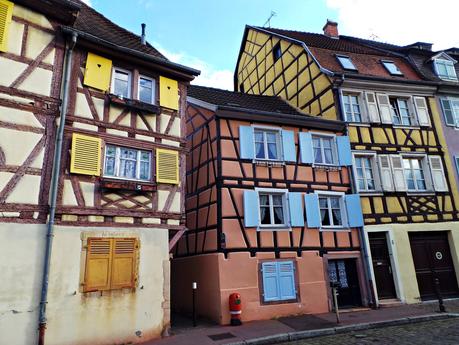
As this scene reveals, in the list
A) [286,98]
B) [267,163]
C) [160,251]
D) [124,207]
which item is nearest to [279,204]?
[267,163]

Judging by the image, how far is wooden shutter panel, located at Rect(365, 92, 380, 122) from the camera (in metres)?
14.2

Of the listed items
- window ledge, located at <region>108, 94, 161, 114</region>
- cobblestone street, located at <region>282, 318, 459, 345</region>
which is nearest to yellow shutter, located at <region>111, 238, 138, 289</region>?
window ledge, located at <region>108, 94, 161, 114</region>

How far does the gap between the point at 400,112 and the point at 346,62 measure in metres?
3.30

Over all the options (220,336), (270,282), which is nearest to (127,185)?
(220,336)

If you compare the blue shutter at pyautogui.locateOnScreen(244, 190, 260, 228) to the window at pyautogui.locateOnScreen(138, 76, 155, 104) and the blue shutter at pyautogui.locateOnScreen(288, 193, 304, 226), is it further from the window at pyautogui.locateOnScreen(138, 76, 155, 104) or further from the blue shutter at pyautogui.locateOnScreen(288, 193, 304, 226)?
the window at pyautogui.locateOnScreen(138, 76, 155, 104)

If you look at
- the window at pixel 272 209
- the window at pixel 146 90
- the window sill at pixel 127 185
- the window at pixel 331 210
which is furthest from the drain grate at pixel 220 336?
the window at pixel 146 90

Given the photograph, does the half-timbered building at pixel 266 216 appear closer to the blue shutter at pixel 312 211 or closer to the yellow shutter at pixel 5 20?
the blue shutter at pixel 312 211

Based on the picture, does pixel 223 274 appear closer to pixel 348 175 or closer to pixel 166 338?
pixel 166 338

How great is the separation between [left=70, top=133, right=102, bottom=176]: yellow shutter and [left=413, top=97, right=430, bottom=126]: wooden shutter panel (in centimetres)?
1336

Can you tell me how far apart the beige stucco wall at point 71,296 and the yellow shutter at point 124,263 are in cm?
16

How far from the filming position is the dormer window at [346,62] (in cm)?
1515

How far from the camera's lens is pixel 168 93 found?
10250 millimetres

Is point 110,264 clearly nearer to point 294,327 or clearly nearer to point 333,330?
point 294,327

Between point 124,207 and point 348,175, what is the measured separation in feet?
→ 28.4
